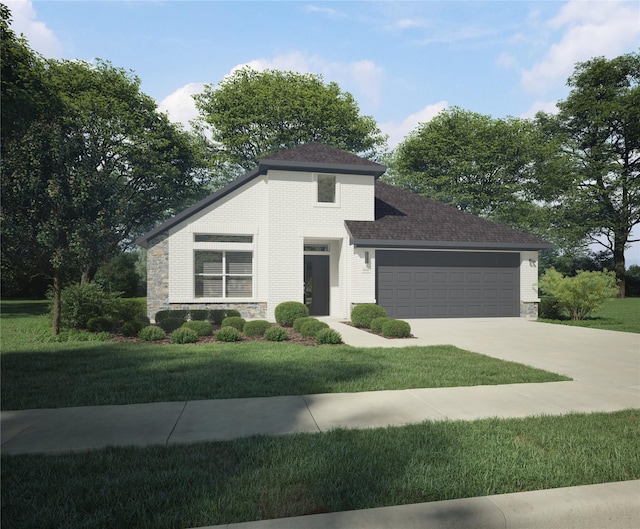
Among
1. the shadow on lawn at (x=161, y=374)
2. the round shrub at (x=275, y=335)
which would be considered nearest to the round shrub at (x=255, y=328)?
the round shrub at (x=275, y=335)

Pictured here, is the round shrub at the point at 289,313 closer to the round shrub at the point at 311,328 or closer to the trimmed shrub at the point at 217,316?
the trimmed shrub at the point at 217,316

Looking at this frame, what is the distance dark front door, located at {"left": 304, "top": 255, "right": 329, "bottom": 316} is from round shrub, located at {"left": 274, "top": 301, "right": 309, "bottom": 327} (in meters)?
4.06

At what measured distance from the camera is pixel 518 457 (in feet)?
12.5

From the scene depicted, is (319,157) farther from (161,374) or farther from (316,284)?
(161,374)

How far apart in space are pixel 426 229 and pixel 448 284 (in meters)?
2.56

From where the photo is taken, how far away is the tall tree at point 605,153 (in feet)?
108

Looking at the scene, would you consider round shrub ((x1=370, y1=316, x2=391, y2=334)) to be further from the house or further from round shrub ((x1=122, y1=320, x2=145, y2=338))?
round shrub ((x1=122, y1=320, x2=145, y2=338))

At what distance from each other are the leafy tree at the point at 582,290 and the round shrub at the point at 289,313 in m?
10.3

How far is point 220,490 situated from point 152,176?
29.8m

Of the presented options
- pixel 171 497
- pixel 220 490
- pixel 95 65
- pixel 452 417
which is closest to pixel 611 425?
pixel 452 417

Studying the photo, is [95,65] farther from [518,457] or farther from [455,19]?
[518,457]

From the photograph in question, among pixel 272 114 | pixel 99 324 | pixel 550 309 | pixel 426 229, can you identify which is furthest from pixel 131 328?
pixel 272 114

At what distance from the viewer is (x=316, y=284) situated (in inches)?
733

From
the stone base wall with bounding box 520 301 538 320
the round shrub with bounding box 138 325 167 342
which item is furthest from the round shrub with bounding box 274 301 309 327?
the stone base wall with bounding box 520 301 538 320
